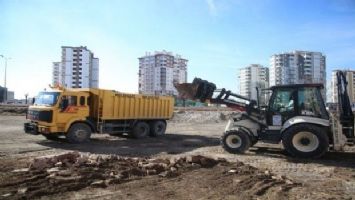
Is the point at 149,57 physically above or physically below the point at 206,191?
above

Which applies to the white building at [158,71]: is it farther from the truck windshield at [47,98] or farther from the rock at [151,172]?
the rock at [151,172]

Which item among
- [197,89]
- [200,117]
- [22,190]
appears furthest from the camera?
[200,117]

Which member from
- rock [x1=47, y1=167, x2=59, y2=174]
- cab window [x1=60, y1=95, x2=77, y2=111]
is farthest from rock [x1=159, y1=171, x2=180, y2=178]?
cab window [x1=60, y1=95, x2=77, y2=111]

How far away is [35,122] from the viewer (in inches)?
675

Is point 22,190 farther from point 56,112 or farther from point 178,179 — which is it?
point 56,112

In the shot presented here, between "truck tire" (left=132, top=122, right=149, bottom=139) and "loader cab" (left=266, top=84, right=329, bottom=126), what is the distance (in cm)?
873

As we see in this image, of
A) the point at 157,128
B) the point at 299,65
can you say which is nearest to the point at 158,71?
the point at 299,65

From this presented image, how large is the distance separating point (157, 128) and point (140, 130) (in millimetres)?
1495

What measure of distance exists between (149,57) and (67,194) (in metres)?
115

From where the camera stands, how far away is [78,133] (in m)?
17.5

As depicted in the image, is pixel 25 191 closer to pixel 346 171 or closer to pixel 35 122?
pixel 346 171

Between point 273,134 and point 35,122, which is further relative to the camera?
point 35,122

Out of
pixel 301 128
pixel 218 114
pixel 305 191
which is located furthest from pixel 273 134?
pixel 218 114

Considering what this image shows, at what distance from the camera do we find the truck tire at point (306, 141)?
12305mm
